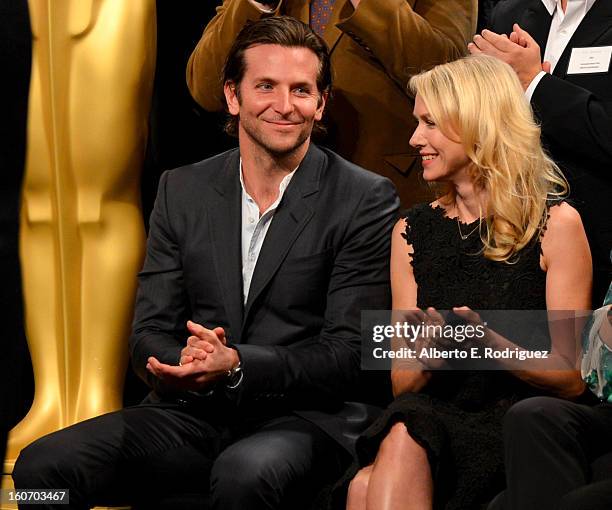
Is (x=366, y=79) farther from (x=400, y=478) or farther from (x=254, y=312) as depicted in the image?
(x=400, y=478)

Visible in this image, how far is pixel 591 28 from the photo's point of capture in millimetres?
2377

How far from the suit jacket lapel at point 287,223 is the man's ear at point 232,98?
21cm

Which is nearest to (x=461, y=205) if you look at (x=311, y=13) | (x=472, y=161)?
(x=472, y=161)

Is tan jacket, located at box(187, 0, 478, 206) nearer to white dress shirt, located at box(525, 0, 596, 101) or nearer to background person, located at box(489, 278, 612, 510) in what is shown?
white dress shirt, located at box(525, 0, 596, 101)

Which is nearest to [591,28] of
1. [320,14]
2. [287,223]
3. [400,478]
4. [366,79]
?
[366,79]

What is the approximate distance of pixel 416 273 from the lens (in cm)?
231

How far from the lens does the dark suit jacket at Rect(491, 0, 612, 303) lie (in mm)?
2309

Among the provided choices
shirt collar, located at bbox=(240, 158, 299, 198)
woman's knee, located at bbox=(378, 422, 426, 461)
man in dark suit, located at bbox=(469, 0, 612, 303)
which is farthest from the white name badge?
woman's knee, located at bbox=(378, 422, 426, 461)

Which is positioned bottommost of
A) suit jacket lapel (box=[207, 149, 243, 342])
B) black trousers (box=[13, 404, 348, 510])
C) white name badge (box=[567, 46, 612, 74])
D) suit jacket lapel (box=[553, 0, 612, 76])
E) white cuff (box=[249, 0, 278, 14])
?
black trousers (box=[13, 404, 348, 510])

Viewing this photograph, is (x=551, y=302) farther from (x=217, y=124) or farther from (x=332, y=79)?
(x=217, y=124)

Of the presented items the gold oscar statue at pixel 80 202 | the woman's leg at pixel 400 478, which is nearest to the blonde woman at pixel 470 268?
the woman's leg at pixel 400 478

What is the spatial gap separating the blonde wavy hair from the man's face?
0.30 m

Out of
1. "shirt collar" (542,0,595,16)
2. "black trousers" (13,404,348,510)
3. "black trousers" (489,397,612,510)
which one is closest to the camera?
"black trousers" (489,397,612,510)

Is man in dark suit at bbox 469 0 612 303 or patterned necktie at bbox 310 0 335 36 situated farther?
patterned necktie at bbox 310 0 335 36
